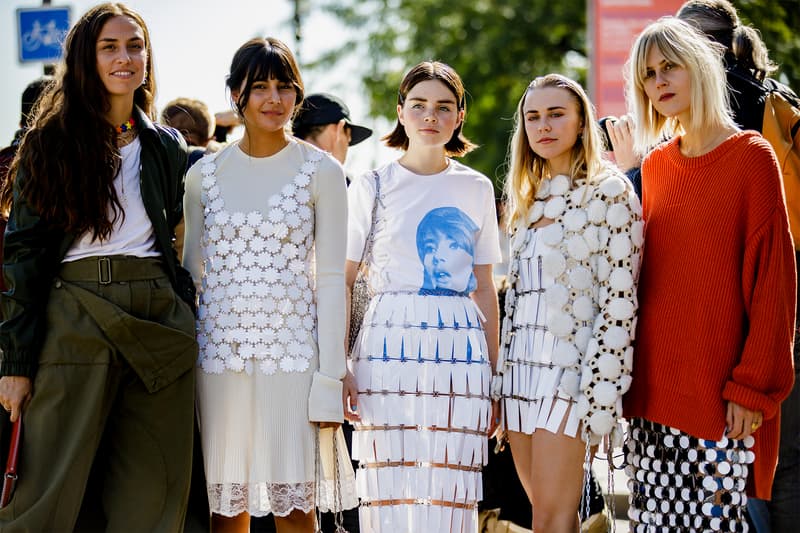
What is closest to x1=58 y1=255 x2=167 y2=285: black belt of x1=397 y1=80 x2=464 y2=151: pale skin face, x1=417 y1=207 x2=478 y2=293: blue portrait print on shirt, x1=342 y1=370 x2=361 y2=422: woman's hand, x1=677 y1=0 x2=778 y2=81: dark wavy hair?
x1=342 y1=370 x2=361 y2=422: woman's hand

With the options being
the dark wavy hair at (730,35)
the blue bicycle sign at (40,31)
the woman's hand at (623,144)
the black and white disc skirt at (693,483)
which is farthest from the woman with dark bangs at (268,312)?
the blue bicycle sign at (40,31)

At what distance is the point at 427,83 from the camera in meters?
4.56

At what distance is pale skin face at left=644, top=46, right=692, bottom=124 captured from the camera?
3.97 m

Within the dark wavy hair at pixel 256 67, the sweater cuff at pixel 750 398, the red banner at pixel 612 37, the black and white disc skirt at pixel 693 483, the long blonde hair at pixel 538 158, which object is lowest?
the black and white disc skirt at pixel 693 483

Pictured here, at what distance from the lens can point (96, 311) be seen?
3768 mm

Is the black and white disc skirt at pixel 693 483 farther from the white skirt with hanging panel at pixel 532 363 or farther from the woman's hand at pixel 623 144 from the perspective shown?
the woman's hand at pixel 623 144

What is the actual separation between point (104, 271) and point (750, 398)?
7.43ft

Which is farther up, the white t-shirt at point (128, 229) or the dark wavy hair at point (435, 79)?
the dark wavy hair at point (435, 79)

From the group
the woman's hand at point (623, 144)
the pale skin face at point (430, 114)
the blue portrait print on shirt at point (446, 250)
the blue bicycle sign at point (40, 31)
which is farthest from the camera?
the blue bicycle sign at point (40, 31)

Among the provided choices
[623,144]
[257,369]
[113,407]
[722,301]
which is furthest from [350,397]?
[623,144]

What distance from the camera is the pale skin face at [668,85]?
13.0 feet

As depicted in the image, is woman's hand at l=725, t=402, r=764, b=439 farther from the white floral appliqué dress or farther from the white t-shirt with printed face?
the white floral appliqué dress

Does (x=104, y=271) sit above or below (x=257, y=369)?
above

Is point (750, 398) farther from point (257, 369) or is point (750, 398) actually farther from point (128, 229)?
point (128, 229)
